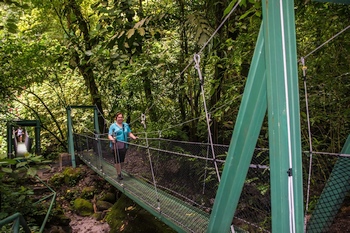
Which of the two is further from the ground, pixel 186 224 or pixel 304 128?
pixel 304 128

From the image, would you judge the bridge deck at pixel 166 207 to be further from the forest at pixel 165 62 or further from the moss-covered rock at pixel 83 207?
the moss-covered rock at pixel 83 207

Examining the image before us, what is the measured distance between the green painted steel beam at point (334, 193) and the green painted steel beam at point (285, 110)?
790 millimetres

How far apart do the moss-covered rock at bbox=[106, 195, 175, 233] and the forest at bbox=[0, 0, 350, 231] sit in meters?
0.99

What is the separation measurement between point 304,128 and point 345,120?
324 millimetres

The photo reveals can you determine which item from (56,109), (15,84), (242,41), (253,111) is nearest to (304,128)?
(242,41)

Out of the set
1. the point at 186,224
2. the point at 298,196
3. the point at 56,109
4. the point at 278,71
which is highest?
the point at 56,109

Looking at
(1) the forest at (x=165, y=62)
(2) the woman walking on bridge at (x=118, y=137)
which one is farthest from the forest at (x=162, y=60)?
(2) the woman walking on bridge at (x=118, y=137)

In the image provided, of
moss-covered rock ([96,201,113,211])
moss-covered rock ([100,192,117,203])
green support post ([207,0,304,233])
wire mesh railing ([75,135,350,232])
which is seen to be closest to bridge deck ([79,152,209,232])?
wire mesh railing ([75,135,350,232])

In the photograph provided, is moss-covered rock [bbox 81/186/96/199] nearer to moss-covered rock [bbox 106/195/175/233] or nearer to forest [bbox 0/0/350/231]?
moss-covered rock [bbox 106/195/175/233]

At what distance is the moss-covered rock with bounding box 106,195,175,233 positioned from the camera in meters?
3.41

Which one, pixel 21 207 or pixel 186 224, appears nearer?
pixel 186 224

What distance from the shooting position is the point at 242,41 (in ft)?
8.57

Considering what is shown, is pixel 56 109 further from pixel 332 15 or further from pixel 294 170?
pixel 294 170

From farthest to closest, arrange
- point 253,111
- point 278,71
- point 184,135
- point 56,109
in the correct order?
point 56,109
point 184,135
point 253,111
point 278,71
